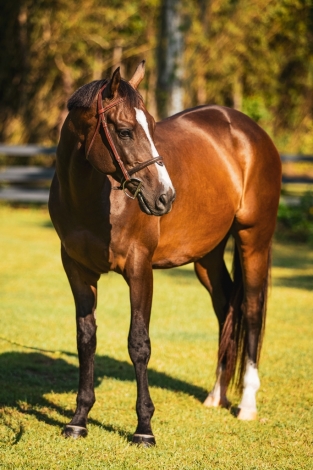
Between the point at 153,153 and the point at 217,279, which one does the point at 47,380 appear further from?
the point at 153,153

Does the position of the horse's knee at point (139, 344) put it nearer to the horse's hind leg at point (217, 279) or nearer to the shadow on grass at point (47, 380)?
the shadow on grass at point (47, 380)

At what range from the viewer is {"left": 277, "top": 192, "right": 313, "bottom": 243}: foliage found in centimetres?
1545

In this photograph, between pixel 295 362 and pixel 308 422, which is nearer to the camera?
pixel 308 422

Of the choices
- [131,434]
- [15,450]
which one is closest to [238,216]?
[131,434]

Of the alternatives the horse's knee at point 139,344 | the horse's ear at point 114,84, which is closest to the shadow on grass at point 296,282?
the horse's knee at point 139,344

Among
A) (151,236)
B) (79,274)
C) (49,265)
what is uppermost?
(151,236)

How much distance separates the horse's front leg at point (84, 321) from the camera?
4.54 m

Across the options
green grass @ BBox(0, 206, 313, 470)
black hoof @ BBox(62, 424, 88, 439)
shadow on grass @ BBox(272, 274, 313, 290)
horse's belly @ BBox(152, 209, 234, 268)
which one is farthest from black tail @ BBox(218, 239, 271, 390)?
shadow on grass @ BBox(272, 274, 313, 290)

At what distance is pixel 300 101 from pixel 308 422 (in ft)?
87.9

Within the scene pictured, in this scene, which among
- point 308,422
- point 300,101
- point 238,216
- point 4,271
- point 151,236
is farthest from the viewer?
point 300,101

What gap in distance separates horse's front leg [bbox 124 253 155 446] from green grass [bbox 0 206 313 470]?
5.5 inches

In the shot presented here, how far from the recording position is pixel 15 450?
4074 millimetres

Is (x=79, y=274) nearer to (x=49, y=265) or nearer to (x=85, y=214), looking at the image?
(x=85, y=214)

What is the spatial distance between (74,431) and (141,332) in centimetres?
77
